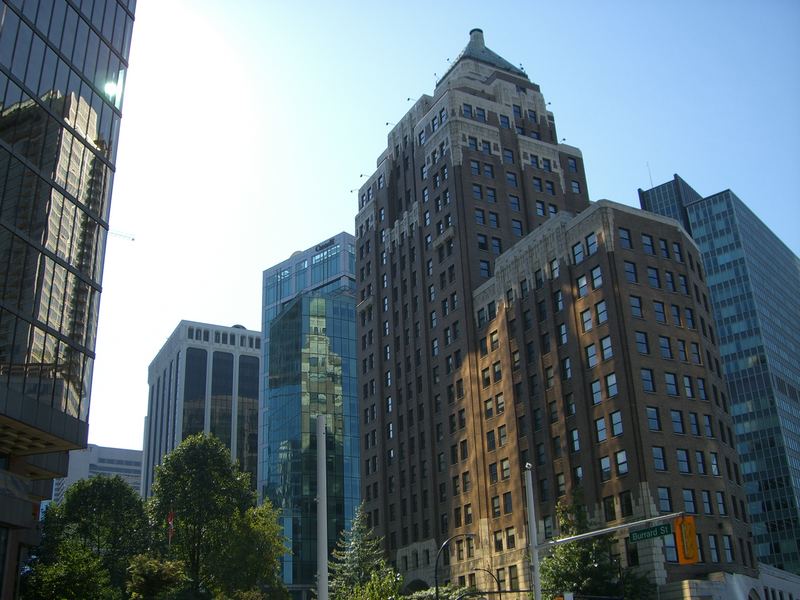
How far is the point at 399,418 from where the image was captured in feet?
362

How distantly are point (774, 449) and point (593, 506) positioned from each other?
95201 mm

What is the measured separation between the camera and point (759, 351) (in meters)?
161

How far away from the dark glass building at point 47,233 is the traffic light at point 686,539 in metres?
35.9

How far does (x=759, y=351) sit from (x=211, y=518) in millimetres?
112244

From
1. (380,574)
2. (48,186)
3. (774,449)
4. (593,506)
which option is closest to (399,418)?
(380,574)

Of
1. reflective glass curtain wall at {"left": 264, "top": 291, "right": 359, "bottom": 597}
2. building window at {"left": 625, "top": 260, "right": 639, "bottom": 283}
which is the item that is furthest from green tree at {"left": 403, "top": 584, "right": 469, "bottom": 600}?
reflective glass curtain wall at {"left": 264, "top": 291, "right": 359, "bottom": 597}

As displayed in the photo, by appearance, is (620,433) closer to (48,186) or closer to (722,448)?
(722,448)

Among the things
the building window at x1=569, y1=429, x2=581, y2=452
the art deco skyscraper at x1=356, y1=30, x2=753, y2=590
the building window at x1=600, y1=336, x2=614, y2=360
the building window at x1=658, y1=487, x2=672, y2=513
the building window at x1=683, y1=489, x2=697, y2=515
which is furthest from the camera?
the building window at x1=569, y1=429, x2=581, y2=452

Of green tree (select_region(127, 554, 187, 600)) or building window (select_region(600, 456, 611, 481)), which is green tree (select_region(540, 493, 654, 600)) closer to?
building window (select_region(600, 456, 611, 481))

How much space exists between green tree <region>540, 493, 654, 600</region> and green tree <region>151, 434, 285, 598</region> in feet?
92.6

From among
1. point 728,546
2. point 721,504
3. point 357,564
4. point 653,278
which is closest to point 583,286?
point 653,278

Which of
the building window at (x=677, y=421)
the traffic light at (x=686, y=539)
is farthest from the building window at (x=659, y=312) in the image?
the traffic light at (x=686, y=539)

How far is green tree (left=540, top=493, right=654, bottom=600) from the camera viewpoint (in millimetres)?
65938

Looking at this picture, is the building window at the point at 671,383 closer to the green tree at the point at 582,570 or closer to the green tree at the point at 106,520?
the green tree at the point at 582,570
